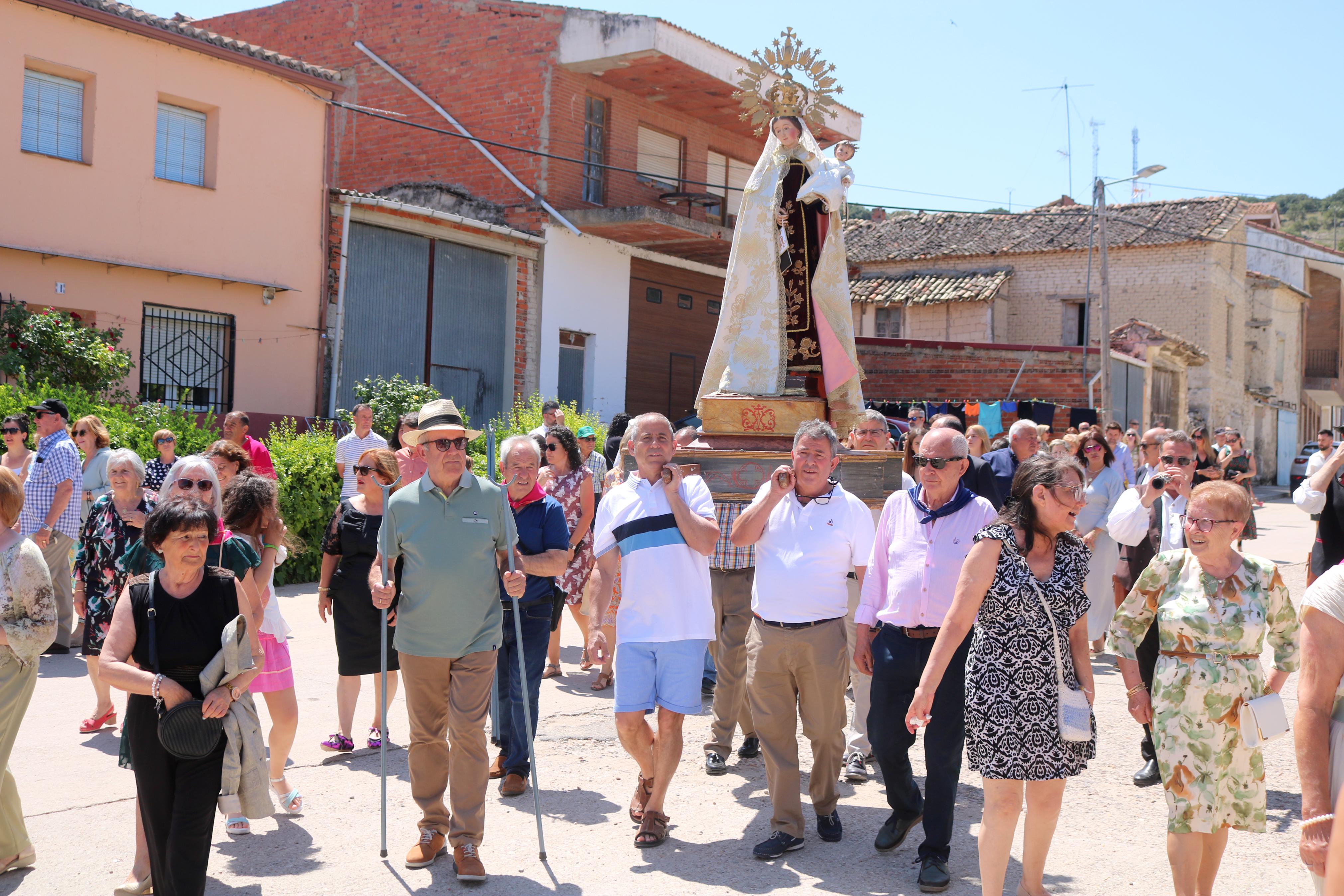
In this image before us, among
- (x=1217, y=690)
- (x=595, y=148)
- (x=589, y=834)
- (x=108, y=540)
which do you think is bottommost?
(x=589, y=834)

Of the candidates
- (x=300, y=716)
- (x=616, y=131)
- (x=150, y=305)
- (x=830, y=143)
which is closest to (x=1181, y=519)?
(x=300, y=716)

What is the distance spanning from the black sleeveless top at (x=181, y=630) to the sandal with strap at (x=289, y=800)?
1.51 meters

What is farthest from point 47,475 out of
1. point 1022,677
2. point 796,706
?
point 1022,677

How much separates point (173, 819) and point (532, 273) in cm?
1569

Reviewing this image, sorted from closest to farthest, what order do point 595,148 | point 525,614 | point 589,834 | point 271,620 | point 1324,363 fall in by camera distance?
point 589,834
point 271,620
point 525,614
point 595,148
point 1324,363

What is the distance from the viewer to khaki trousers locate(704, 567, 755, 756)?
6.38m

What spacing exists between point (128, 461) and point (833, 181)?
543 centimetres

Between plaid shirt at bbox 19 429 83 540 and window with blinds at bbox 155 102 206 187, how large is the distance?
7749mm

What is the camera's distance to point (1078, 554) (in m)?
4.31

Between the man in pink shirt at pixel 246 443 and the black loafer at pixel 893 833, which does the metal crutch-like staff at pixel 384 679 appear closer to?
the black loafer at pixel 893 833

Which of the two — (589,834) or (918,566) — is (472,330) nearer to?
(589,834)

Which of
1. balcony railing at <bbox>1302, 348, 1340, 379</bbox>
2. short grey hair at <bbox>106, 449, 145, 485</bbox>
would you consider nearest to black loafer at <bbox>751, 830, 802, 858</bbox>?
short grey hair at <bbox>106, 449, 145, 485</bbox>

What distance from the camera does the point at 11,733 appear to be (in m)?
4.58

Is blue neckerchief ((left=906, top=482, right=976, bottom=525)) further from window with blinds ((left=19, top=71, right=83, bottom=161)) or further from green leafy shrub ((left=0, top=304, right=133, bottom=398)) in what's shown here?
window with blinds ((left=19, top=71, right=83, bottom=161))
